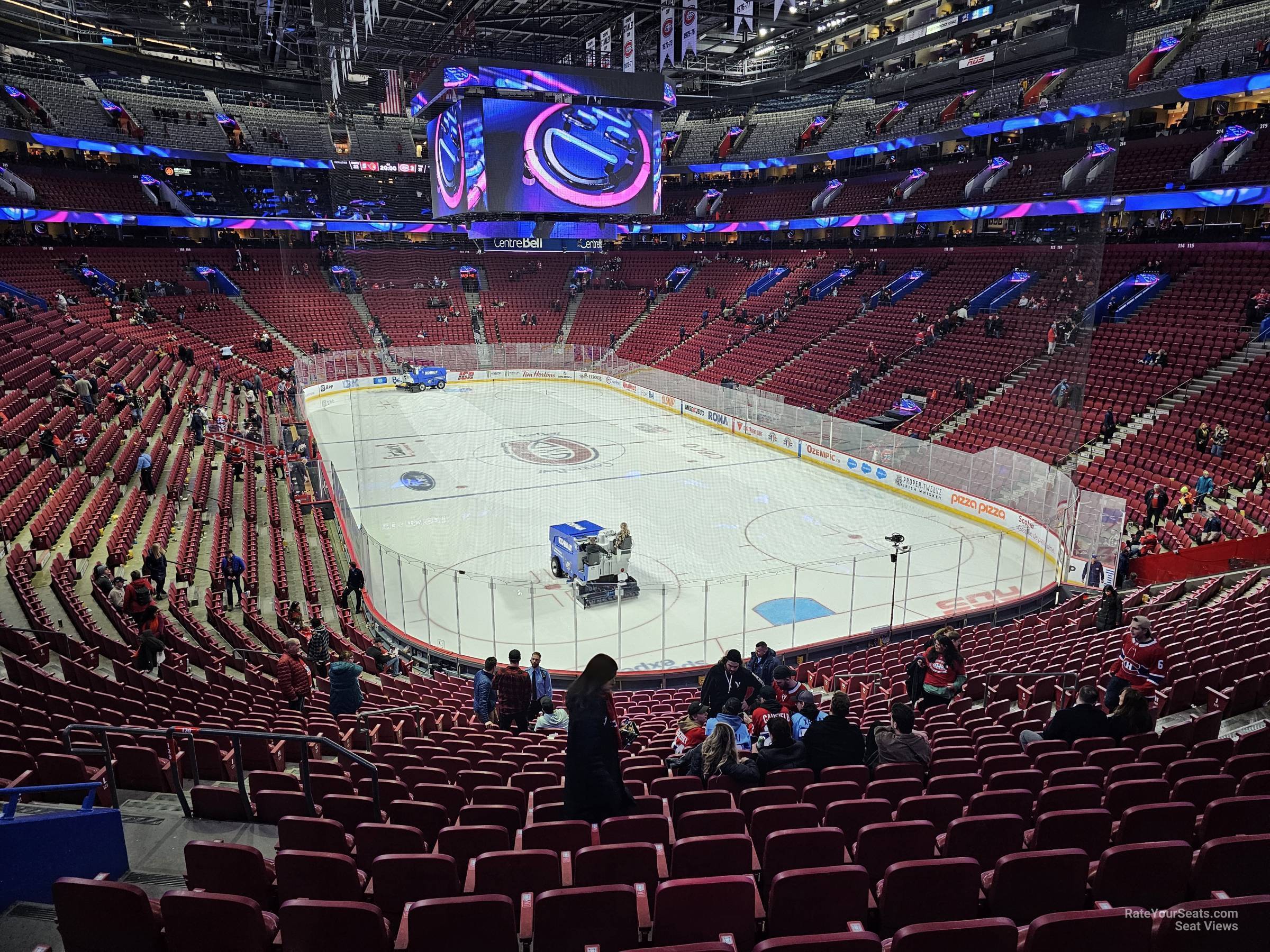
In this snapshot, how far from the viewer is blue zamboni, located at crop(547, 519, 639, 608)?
17.3 m

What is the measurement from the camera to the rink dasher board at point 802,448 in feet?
69.2

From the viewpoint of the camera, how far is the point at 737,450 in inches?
1294

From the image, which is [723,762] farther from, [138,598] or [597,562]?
[597,562]

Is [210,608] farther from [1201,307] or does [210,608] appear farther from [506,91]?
[1201,307]

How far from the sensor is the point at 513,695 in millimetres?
9820

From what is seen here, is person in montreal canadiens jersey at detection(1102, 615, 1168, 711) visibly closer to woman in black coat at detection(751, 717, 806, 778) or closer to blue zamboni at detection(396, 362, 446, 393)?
woman in black coat at detection(751, 717, 806, 778)

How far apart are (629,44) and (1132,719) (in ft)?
77.6

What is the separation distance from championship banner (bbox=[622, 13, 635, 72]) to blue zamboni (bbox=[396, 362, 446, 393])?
81.3 feet

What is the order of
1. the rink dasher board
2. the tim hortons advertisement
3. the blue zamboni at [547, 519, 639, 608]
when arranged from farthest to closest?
1. the tim hortons advertisement
2. the rink dasher board
3. the blue zamboni at [547, 519, 639, 608]

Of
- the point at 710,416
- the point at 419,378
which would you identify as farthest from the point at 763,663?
the point at 419,378

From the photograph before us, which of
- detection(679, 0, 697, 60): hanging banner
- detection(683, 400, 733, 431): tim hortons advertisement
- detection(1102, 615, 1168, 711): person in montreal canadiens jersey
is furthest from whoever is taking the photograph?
detection(683, 400, 733, 431): tim hortons advertisement

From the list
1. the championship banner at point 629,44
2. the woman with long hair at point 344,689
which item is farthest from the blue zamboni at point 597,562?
the championship banner at point 629,44

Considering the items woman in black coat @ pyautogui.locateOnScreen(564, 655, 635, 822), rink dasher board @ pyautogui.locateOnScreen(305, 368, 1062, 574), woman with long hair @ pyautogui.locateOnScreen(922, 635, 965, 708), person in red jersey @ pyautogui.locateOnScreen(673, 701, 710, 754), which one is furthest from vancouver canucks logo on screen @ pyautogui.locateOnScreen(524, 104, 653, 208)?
woman in black coat @ pyautogui.locateOnScreen(564, 655, 635, 822)

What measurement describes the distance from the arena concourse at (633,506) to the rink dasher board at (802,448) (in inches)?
9.8
